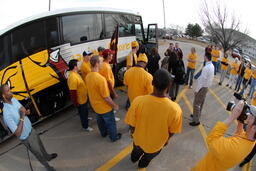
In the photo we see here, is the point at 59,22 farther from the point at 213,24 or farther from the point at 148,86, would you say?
the point at 213,24

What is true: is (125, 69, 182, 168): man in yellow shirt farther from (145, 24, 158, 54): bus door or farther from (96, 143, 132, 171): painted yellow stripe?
(145, 24, 158, 54): bus door

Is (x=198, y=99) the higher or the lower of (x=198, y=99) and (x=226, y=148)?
the lower

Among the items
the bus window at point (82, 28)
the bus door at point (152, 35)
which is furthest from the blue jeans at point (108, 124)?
the bus door at point (152, 35)

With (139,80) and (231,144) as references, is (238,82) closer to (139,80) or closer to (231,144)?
(139,80)

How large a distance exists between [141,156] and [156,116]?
1264mm

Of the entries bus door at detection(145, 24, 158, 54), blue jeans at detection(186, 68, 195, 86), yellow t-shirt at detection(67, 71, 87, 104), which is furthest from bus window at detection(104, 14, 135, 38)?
yellow t-shirt at detection(67, 71, 87, 104)

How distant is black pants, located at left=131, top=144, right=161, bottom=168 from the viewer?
2538 mm

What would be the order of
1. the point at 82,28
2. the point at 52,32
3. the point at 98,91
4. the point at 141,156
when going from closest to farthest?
the point at 141,156, the point at 98,91, the point at 52,32, the point at 82,28

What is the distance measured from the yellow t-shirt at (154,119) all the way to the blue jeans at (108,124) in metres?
1.13

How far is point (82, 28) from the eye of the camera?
5184 millimetres

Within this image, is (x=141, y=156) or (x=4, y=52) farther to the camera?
(x=4, y=52)

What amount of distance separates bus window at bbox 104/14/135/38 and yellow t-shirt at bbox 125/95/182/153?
4.65 meters

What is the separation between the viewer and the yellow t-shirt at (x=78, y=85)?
136 inches

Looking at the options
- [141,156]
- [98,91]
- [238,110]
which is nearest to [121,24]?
[98,91]
